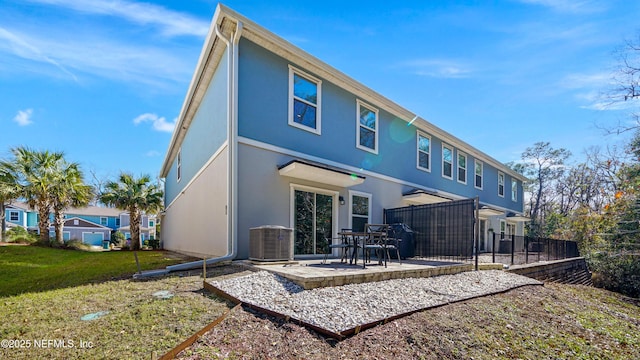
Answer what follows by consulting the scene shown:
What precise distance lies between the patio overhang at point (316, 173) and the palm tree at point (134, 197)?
1528cm

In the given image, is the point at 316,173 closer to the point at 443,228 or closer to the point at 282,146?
the point at 282,146

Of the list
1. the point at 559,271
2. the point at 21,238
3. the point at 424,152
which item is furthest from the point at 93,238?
the point at 559,271

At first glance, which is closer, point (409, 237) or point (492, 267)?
point (492, 267)

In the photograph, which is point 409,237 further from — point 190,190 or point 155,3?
point 155,3

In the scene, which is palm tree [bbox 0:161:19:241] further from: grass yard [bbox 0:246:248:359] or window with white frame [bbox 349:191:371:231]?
window with white frame [bbox 349:191:371:231]

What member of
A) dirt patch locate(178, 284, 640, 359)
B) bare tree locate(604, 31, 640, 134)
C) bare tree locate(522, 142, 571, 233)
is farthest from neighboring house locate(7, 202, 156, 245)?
bare tree locate(522, 142, 571, 233)

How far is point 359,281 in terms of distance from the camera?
199 inches

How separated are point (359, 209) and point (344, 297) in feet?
17.8

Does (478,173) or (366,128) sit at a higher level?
(366,128)

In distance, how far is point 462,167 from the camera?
1516 cm

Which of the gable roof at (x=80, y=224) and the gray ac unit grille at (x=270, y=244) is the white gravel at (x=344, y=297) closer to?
the gray ac unit grille at (x=270, y=244)

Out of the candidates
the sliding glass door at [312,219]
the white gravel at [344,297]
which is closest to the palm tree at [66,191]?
the sliding glass door at [312,219]

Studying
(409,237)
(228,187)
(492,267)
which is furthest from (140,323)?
(492,267)

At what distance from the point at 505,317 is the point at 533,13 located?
8.17 meters
